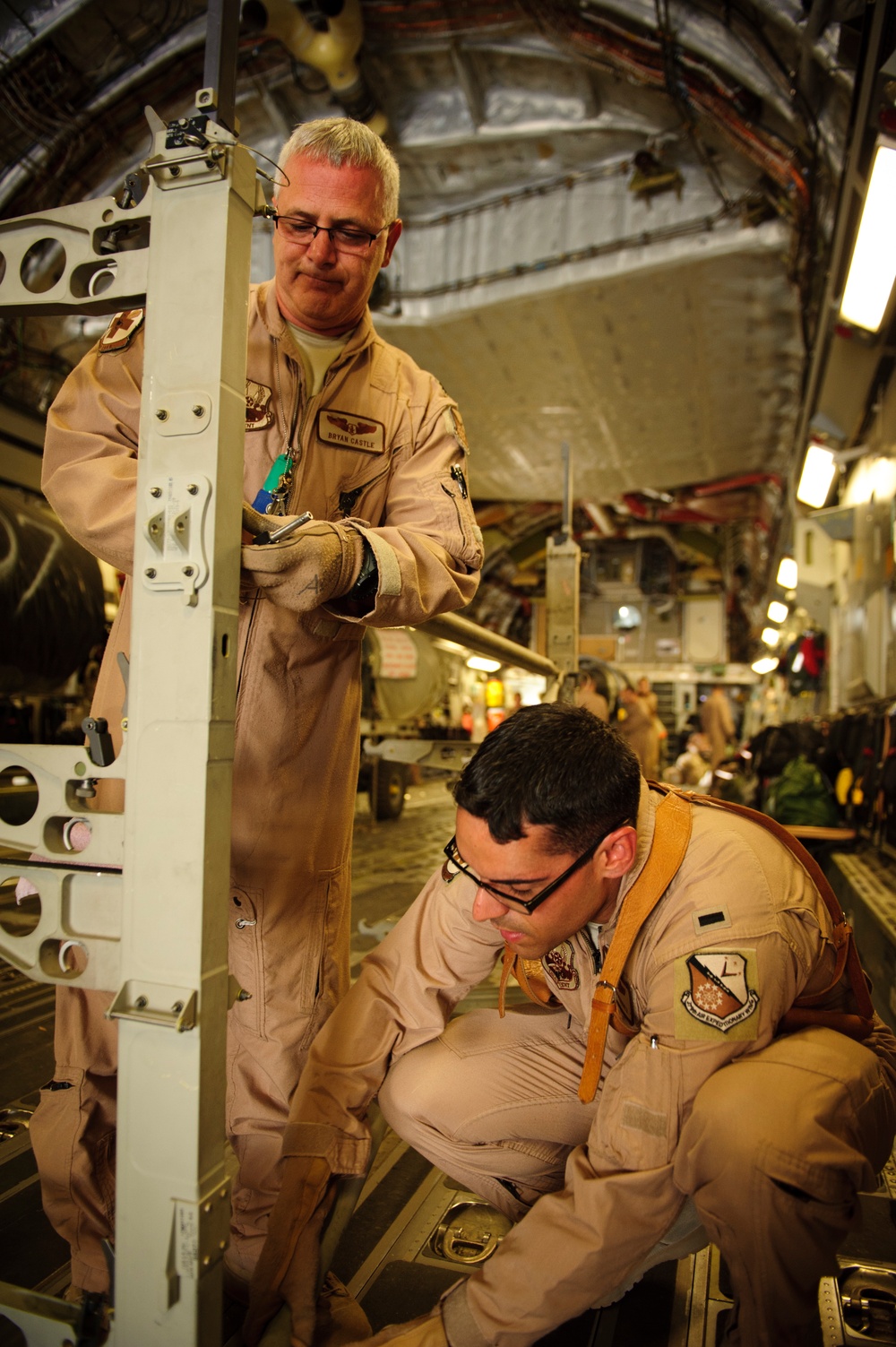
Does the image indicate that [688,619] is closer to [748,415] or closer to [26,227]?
[748,415]

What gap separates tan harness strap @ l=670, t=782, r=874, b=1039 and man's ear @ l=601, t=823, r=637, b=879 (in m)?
0.23

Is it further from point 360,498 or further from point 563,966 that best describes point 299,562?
point 563,966

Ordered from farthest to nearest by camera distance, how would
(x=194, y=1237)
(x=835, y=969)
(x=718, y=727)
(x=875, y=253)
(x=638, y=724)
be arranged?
(x=718, y=727), (x=638, y=724), (x=875, y=253), (x=835, y=969), (x=194, y=1237)

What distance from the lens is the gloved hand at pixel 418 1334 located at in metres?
1.21

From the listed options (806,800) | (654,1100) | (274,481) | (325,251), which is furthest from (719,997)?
(806,800)

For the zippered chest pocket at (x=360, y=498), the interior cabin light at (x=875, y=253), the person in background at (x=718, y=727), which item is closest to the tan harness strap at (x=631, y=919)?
the zippered chest pocket at (x=360, y=498)

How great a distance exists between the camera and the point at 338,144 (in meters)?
1.50

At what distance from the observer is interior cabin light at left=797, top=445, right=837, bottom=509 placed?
5.36m

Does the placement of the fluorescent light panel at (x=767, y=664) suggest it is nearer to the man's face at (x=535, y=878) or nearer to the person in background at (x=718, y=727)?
the person in background at (x=718, y=727)

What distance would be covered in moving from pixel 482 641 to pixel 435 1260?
5.64 feet

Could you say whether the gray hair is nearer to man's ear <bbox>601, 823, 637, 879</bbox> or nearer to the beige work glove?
the beige work glove

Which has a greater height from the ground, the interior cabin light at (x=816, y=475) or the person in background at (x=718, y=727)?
the interior cabin light at (x=816, y=475)

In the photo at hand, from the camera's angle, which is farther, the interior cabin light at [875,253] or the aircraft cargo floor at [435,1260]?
the interior cabin light at [875,253]

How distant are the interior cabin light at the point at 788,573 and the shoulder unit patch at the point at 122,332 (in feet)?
23.8
